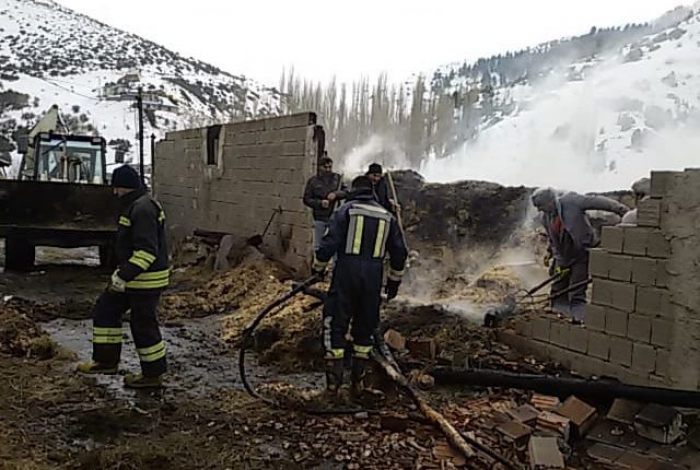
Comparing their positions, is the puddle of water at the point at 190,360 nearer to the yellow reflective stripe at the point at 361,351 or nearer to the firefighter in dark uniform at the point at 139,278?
the firefighter in dark uniform at the point at 139,278

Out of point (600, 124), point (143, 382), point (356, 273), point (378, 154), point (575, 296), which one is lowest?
point (143, 382)

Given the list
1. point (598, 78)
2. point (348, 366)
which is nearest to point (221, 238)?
point (348, 366)

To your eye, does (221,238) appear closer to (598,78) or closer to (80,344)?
(80,344)

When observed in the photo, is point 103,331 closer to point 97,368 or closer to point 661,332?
point 97,368

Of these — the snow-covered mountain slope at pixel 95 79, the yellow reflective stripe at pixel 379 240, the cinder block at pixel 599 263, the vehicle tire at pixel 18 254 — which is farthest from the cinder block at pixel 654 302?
the snow-covered mountain slope at pixel 95 79

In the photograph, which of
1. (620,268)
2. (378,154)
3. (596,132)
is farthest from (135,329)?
(596,132)

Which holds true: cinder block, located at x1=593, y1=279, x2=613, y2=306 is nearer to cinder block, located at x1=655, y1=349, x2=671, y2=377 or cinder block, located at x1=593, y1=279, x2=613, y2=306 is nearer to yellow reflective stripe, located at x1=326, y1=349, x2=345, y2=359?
cinder block, located at x1=655, y1=349, x2=671, y2=377

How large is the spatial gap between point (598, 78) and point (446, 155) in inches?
1015

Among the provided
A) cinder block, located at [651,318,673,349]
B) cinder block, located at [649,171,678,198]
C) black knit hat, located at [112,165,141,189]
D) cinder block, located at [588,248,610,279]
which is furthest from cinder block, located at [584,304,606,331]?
black knit hat, located at [112,165,141,189]

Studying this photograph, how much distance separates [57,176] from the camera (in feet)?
43.8

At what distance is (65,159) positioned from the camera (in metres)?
13.3

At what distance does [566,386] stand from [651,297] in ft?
2.75

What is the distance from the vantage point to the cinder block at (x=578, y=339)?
17.0ft

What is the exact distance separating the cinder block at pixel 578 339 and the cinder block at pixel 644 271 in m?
0.66
